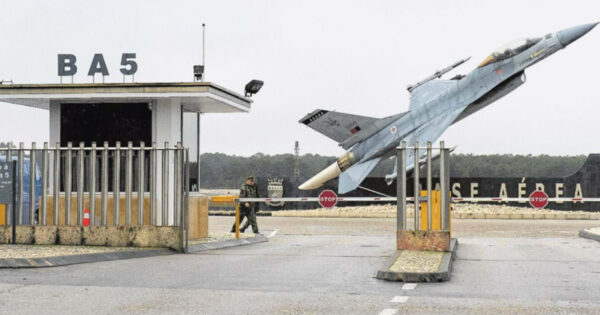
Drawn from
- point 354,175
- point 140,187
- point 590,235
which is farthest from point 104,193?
point 354,175

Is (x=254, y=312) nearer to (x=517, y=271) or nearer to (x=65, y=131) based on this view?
(x=517, y=271)

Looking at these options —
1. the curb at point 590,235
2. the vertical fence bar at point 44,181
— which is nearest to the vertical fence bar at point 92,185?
the vertical fence bar at point 44,181

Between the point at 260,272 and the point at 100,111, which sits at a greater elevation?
the point at 100,111

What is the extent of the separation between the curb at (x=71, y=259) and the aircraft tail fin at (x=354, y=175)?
32563mm

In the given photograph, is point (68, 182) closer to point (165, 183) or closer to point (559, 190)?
point (165, 183)

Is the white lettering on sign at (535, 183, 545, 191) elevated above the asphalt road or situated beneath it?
elevated above

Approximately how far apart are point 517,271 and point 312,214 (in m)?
31.1

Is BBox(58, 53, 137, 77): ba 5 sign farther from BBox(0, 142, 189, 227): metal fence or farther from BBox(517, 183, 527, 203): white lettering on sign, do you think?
BBox(517, 183, 527, 203): white lettering on sign

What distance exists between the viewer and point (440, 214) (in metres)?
16.8

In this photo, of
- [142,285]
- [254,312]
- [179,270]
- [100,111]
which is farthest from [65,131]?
[254,312]

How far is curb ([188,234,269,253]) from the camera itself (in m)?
18.3

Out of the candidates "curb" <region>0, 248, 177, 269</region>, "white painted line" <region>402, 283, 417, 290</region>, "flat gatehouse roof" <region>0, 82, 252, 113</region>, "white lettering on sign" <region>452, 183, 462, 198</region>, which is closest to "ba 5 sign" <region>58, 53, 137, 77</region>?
"flat gatehouse roof" <region>0, 82, 252, 113</region>

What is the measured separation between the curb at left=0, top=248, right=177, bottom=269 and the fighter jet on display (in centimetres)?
3148

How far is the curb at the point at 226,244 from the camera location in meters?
18.3
